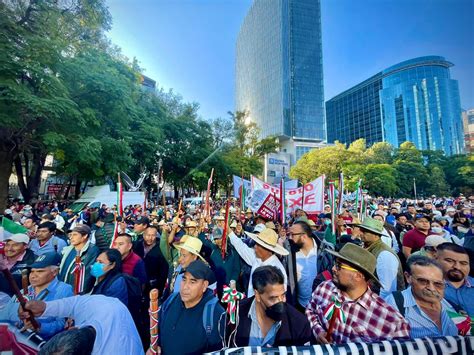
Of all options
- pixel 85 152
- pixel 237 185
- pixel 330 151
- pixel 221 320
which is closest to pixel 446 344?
pixel 221 320

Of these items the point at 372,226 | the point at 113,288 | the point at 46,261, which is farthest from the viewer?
the point at 372,226

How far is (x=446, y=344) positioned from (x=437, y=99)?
11400cm

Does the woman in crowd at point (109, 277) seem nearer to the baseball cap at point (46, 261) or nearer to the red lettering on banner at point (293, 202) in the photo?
the baseball cap at point (46, 261)

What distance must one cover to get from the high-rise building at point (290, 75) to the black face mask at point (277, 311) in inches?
3164

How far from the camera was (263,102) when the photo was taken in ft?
303

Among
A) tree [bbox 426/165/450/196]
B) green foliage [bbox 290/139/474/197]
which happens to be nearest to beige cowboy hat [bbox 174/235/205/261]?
green foliage [bbox 290/139/474/197]

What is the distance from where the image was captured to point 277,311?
74.7 inches

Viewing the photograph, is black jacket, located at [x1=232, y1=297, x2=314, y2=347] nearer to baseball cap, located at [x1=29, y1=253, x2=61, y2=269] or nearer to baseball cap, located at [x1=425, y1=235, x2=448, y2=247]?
baseball cap, located at [x1=29, y1=253, x2=61, y2=269]

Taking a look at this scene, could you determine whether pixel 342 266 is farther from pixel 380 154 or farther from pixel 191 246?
pixel 380 154

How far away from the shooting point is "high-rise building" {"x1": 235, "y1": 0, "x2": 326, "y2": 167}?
83188 millimetres

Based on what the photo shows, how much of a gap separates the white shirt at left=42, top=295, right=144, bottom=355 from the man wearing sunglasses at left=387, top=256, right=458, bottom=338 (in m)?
2.21

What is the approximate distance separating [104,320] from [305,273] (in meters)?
2.46

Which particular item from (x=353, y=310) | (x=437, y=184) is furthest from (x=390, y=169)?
(x=353, y=310)

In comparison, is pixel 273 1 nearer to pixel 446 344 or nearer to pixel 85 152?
pixel 85 152
